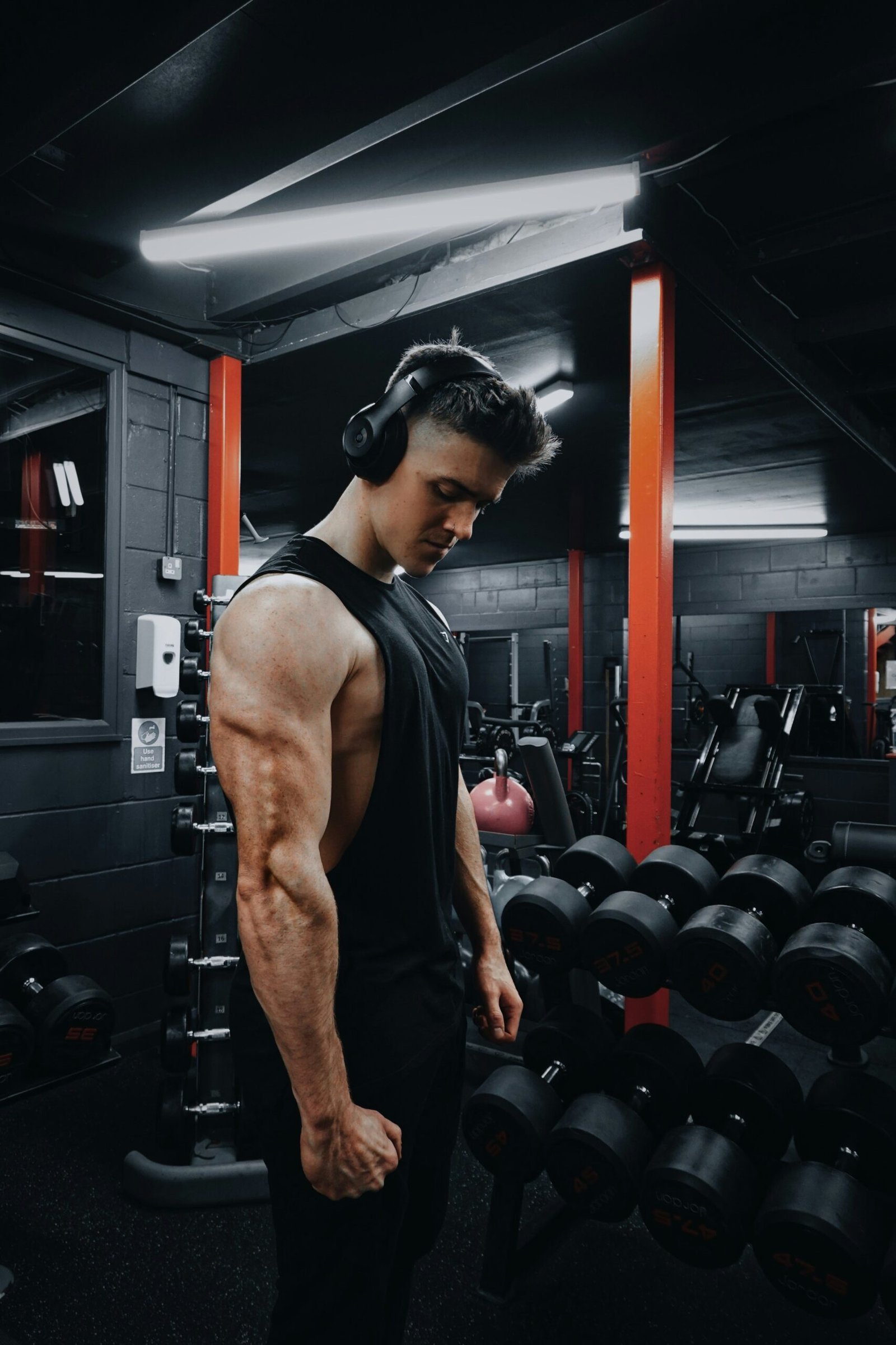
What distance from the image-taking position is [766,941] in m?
1.58

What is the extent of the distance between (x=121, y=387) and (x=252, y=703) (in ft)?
8.05

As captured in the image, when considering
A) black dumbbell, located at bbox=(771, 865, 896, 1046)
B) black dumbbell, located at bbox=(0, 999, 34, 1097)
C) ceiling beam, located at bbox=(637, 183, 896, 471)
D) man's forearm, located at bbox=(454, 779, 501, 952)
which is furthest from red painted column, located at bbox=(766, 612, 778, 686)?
black dumbbell, located at bbox=(0, 999, 34, 1097)

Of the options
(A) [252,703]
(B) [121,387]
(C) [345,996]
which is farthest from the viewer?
(B) [121,387]

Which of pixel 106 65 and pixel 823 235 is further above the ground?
pixel 823 235

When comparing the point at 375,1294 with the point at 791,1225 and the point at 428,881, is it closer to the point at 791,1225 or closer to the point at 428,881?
the point at 428,881

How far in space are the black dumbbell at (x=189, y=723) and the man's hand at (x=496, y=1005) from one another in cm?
119

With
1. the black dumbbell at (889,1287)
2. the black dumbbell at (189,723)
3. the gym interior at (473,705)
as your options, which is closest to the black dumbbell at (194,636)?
the gym interior at (473,705)

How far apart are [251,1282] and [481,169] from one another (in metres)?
2.70

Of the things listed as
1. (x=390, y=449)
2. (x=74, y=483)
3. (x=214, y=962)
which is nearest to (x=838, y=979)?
(x=390, y=449)

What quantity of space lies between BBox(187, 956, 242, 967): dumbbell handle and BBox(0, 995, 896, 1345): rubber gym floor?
541mm

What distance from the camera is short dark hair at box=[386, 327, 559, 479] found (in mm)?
998

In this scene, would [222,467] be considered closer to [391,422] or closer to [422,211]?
[422,211]

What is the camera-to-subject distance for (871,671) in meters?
6.93

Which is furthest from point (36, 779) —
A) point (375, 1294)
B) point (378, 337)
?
point (375, 1294)
